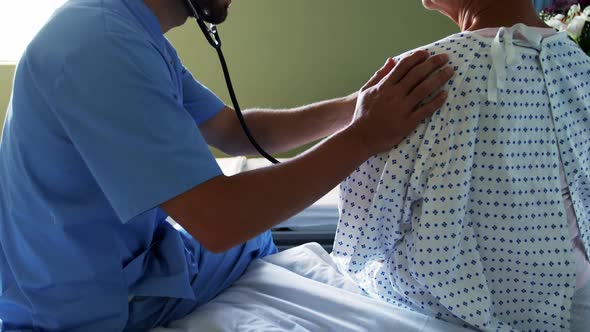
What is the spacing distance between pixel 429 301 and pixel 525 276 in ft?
0.55

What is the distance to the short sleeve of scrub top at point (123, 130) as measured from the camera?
2.84 feet

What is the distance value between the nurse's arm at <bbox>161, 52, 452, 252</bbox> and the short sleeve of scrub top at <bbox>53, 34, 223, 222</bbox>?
1.6 inches

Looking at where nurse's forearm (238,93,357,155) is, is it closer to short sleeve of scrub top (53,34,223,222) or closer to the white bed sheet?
the white bed sheet

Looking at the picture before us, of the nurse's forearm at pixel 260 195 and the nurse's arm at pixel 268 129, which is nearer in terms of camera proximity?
the nurse's forearm at pixel 260 195

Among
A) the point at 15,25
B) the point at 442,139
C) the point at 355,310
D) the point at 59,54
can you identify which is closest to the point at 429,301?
the point at 355,310

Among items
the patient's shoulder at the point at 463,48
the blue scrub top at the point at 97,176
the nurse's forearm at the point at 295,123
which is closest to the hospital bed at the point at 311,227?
the nurse's forearm at the point at 295,123

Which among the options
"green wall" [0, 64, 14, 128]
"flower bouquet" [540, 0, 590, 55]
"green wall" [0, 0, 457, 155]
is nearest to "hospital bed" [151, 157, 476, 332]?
"flower bouquet" [540, 0, 590, 55]

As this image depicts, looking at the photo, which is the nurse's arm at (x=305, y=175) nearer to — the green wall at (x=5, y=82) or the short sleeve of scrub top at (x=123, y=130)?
the short sleeve of scrub top at (x=123, y=130)

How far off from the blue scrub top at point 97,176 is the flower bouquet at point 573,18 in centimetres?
127

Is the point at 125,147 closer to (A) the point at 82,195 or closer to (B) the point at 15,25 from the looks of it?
(A) the point at 82,195

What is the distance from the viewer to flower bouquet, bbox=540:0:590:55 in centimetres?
171

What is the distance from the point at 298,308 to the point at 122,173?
1.42ft

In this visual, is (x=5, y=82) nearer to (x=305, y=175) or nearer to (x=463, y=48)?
(x=305, y=175)

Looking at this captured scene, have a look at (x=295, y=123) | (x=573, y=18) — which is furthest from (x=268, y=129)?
(x=573, y=18)
